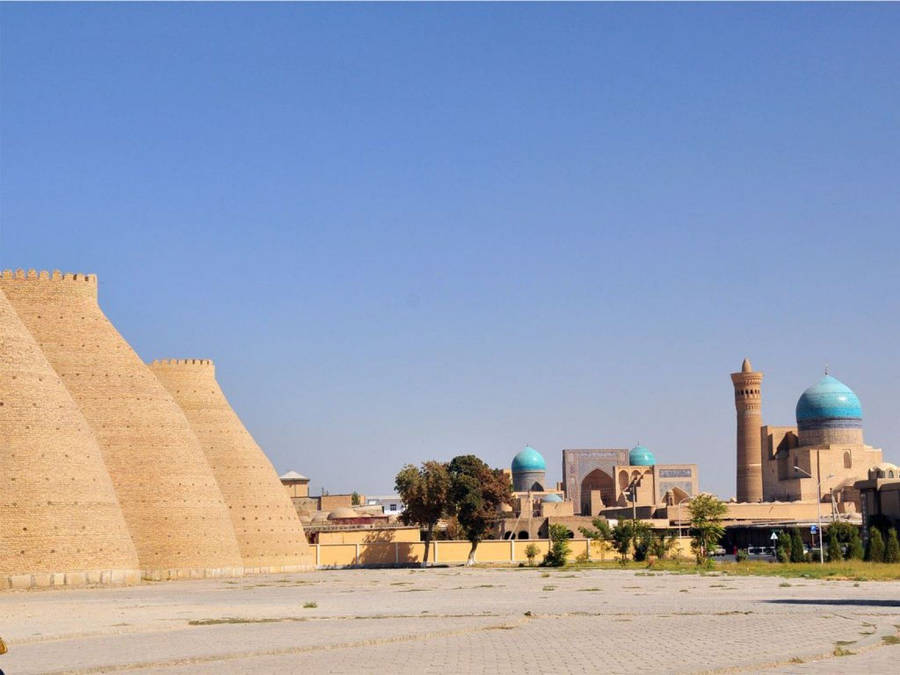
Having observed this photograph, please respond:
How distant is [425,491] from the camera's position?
62656mm

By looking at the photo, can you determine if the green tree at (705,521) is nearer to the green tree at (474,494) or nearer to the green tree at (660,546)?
the green tree at (660,546)

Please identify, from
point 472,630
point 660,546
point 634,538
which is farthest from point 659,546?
point 472,630

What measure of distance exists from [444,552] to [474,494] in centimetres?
315

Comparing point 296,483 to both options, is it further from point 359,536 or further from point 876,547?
point 876,547

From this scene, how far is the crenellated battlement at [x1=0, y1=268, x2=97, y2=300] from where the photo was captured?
4478 centimetres

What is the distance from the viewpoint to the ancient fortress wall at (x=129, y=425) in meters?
44.8

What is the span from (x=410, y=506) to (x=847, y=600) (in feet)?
134

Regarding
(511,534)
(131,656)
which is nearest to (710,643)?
(131,656)

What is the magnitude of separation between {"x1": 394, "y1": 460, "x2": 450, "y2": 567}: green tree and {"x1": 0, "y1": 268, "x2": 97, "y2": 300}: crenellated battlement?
72.2 feet

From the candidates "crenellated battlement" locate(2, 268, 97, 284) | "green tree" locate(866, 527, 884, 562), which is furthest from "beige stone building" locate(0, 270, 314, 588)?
"green tree" locate(866, 527, 884, 562)

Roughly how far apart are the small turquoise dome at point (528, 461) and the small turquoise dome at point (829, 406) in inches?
876

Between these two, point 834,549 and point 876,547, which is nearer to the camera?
point 876,547

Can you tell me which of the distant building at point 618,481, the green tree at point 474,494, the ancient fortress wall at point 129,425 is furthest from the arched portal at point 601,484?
the ancient fortress wall at point 129,425

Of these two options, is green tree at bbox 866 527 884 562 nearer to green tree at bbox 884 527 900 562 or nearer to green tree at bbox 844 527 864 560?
green tree at bbox 884 527 900 562
